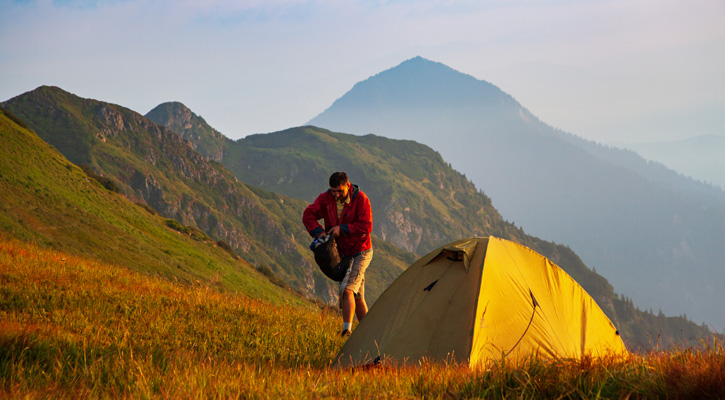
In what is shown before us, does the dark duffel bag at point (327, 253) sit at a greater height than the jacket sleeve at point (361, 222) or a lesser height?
lesser

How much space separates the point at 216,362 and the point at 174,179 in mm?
173989

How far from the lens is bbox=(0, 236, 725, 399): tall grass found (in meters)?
4.32

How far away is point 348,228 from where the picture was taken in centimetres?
880

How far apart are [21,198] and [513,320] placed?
38.2 metres

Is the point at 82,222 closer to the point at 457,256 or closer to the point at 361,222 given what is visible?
the point at 361,222

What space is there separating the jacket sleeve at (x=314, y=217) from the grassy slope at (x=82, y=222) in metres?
16.3

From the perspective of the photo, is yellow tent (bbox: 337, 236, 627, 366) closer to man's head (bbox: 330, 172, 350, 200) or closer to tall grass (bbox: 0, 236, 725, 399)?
tall grass (bbox: 0, 236, 725, 399)

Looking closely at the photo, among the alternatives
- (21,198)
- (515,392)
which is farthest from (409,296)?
(21,198)

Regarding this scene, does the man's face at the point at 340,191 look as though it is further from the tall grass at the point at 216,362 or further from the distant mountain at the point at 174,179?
the distant mountain at the point at 174,179

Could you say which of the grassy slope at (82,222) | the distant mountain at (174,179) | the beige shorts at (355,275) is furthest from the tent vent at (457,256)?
the distant mountain at (174,179)

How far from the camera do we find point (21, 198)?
3609cm

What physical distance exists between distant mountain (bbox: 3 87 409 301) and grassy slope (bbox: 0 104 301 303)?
253 feet

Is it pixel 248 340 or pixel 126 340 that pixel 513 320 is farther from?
pixel 126 340

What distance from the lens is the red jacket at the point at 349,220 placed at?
8.88m
